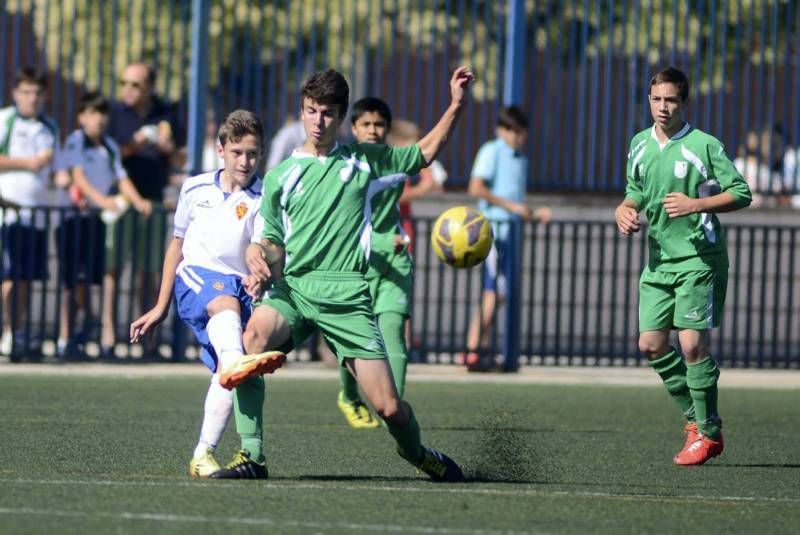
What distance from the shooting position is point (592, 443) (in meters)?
9.85

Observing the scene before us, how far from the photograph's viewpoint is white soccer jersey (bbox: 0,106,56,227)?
1434 cm

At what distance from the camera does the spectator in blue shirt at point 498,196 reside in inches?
588

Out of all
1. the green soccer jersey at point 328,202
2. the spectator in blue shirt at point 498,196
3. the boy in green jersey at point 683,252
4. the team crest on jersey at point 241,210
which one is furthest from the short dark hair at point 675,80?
the spectator in blue shirt at point 498,196

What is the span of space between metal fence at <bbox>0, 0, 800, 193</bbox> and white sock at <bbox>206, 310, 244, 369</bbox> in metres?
7.79

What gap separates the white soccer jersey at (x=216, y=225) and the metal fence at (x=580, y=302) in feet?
22.8

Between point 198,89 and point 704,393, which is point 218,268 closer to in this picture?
point 704,393

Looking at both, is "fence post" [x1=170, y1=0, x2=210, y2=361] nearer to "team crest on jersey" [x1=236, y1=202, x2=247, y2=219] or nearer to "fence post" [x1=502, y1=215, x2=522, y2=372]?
"fence post" [x1=502, y1=215, x2=522, y2=372]

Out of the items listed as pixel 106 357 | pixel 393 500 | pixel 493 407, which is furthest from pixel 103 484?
pixel 106 357

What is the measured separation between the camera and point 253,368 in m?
7.09

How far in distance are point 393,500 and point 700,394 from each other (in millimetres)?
2756

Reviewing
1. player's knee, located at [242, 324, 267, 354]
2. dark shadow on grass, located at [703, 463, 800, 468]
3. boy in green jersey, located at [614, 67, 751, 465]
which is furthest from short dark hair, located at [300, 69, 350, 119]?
dark shadow on grass, located at [703, 463, 800, 468]

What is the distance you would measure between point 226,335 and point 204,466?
0.59 m

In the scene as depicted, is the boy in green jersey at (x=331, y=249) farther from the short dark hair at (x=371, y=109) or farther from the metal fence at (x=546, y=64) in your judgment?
the metal fence at (x=546, y=64)

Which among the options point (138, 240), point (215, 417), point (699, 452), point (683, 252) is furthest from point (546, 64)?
point (215, 417)
